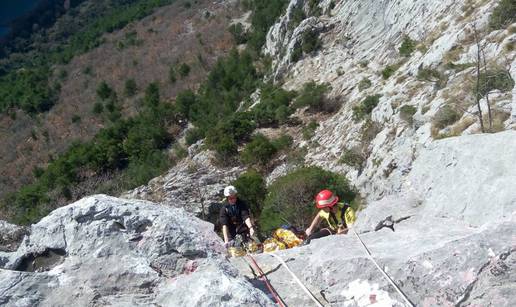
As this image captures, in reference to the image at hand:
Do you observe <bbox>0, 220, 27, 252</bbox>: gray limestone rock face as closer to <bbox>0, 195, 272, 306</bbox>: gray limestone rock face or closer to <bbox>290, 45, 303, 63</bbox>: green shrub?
<bbox>0, 195, 272, 306</bbox>: gray limestone rock face

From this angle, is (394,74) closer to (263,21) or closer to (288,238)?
(288,238)

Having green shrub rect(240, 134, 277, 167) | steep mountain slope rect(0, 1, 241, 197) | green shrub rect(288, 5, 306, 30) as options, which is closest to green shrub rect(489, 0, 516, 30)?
green shrub rect(240, 134, 277, 167)

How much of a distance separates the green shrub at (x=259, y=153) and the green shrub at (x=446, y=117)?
33.5 feet

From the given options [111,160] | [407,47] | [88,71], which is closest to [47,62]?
[88,71]

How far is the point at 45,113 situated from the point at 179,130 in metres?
17.0

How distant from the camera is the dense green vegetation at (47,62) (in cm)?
4216

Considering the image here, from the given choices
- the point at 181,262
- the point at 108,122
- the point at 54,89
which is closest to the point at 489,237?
the point at 181,262

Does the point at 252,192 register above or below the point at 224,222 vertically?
below

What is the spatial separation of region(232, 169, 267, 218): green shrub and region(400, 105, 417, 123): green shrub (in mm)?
6026

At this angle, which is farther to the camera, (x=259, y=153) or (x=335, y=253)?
(x=259, y=153)

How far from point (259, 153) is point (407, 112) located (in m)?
8.59

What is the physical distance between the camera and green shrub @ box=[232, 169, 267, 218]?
650 inches

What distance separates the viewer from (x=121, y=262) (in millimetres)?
4113

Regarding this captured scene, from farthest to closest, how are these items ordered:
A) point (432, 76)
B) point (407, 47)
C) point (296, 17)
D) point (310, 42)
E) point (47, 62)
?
point (47, 62) < point (296, 17) < point (310, 42) < point (407, 47) < point (432, 76)
